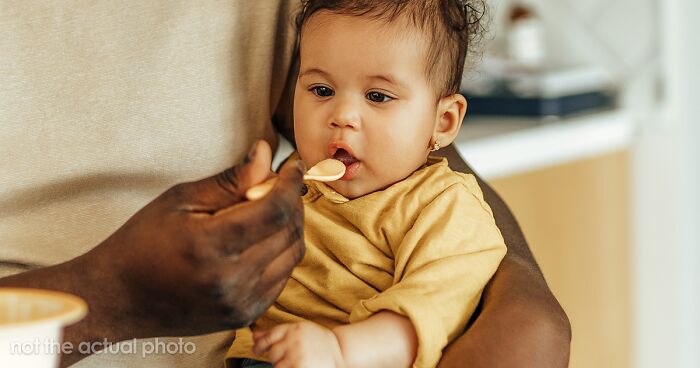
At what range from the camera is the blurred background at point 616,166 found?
2.27m

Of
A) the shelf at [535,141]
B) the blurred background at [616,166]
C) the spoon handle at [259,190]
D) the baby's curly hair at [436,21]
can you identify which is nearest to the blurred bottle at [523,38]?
the blurred background at [616,166]

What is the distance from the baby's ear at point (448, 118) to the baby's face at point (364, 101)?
1.7 inches

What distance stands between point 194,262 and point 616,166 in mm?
1732

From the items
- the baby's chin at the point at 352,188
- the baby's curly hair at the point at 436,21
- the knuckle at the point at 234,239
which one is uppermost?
the baby's curly hair at the point at 436,21

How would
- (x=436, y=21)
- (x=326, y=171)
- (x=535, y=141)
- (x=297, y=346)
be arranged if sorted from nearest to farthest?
(x=297, y=346) → (x=326, y=171) → (x=436, y=21) → (x=535, y=141)

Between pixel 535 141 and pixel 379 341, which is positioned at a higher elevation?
pixel 379 341

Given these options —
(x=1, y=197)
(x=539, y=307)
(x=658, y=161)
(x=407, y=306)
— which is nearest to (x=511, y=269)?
(x=539, y=307)

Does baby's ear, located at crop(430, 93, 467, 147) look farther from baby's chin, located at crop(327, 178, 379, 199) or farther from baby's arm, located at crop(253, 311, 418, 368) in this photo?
baby's arm, located at crop(253, 311, 418, 368)

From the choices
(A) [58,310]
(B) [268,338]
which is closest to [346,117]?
(B) [268,338]

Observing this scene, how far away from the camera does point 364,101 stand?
42.8 inches

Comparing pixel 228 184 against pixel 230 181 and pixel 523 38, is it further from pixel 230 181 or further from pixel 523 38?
pixel 523 38

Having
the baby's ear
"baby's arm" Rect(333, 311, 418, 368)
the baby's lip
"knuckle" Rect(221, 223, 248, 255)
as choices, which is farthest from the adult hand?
the baby's ear

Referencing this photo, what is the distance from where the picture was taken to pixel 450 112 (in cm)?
117

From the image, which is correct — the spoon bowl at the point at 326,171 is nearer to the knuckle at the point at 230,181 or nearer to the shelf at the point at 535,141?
the knuckle at the point at 230,181
